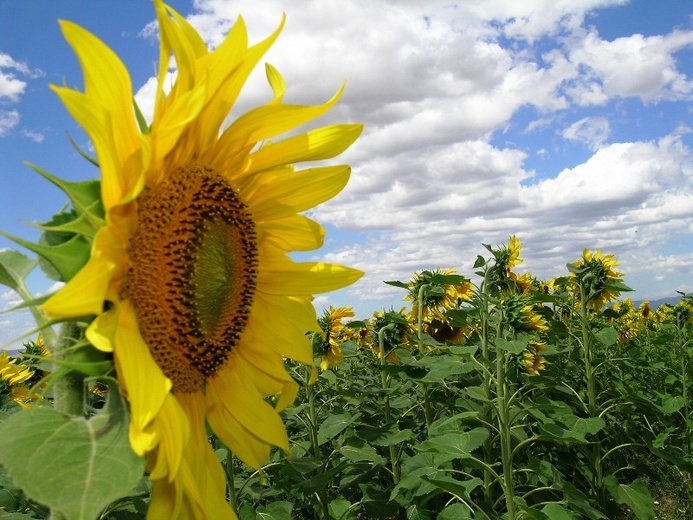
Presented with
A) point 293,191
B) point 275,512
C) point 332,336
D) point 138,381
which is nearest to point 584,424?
point 275,512

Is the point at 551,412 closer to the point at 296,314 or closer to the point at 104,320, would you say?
the point at 296,314

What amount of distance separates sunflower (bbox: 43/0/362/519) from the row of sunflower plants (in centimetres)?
113

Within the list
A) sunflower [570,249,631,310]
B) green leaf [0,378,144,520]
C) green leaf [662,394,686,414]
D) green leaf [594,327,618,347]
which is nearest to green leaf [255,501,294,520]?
green leaf [0,378,144,520]

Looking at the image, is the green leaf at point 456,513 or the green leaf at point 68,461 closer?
the green leaf at point 68,461

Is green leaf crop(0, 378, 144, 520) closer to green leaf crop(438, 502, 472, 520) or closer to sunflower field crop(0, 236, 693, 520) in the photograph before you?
sunflower field crop(0, 236, 693, 520)

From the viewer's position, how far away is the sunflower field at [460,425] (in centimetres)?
329

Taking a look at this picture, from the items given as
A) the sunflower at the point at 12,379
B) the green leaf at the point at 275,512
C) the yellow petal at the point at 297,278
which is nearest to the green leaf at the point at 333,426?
the green leaf at the point at 275,512

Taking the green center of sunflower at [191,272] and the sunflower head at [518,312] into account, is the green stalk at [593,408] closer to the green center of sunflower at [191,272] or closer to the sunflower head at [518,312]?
the sunflower head at [518,312]

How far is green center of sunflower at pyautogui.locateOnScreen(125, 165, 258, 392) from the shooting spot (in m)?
1.17

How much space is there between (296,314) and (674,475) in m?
7.23

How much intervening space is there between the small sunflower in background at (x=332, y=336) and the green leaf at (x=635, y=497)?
2340 mm

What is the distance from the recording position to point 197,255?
1254 mm

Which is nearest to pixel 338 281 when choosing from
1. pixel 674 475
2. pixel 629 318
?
pixel 674 475

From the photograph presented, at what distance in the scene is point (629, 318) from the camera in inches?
488
